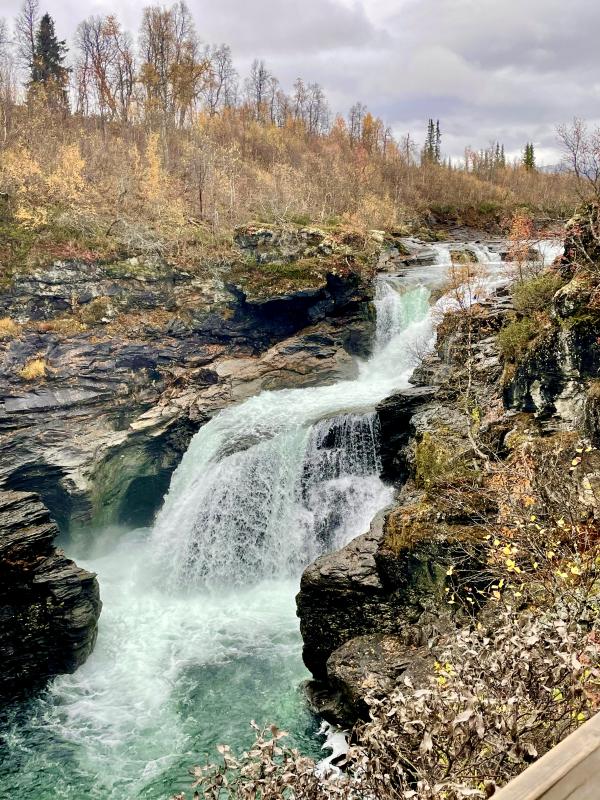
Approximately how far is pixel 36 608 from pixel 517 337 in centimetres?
1349

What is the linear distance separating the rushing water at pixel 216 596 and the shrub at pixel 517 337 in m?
5.00

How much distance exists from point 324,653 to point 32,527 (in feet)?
25.9

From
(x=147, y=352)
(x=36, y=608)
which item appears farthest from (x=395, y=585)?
(x=147, y=352)

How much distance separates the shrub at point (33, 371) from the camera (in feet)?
65.7

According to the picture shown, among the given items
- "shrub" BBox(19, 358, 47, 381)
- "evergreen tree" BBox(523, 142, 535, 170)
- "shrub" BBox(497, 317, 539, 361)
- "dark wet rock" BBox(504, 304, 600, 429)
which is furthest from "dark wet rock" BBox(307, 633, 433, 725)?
"evergreen tree" BBox(523, 142, 535, 170)

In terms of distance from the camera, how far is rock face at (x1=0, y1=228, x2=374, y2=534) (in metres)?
19.5

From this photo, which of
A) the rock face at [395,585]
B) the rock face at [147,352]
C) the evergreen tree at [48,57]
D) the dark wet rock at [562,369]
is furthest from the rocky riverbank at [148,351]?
the evergreen tree at [48,57]

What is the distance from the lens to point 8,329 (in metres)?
20.7

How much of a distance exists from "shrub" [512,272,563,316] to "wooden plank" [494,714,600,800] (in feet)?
40.0

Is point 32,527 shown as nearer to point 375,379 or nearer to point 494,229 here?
point 375,379

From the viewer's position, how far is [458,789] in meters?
2.75

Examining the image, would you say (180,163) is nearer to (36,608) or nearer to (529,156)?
(36,608)

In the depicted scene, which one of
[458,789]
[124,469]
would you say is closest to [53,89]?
[124,469]

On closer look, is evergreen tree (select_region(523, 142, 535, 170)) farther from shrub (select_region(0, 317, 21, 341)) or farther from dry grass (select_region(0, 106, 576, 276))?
shrub (select_region(0, 317, 21, 341))
